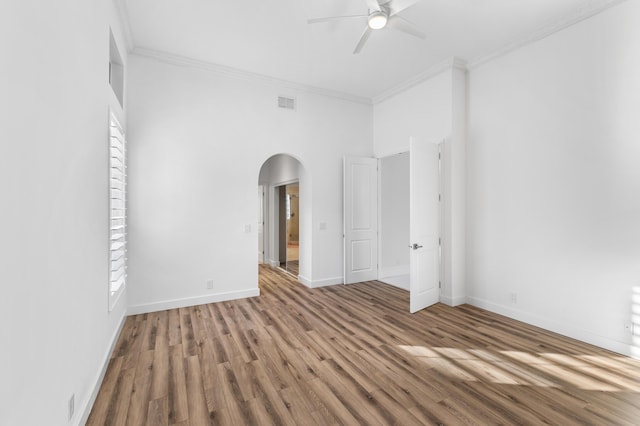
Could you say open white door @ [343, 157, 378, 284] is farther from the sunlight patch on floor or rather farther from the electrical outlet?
the electrical outlet

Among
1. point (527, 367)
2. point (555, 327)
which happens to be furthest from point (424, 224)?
point (527, 367)

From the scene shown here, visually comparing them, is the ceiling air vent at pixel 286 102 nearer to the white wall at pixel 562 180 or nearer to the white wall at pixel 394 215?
the white wall at pixel 394 215

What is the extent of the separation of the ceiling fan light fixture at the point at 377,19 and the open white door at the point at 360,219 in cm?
266

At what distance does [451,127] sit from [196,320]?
446 cm

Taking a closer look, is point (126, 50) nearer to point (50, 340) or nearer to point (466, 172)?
point (50, 340)

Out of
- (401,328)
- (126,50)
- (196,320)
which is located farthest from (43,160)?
(401,328)

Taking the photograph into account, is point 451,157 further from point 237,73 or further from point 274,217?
point 274,217

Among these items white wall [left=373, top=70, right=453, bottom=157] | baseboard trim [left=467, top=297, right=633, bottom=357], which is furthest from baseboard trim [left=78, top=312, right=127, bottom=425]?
white wall [left=373, top=70, right=453, bottom=157]

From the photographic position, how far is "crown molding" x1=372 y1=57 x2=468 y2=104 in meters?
4.33

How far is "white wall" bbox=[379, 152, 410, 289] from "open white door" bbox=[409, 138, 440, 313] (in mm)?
1713

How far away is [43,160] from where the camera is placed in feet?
4.72

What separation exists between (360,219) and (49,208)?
4.74 meters

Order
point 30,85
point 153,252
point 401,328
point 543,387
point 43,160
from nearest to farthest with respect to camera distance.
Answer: point 30,85, point 43,160, point 543,387, point 401,328, point 153,252

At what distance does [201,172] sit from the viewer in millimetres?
4465
